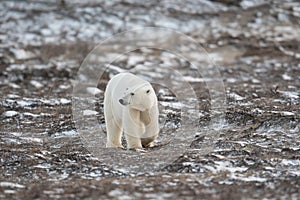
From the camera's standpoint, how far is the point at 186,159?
4.37m

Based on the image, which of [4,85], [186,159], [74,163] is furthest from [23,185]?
[4,85]

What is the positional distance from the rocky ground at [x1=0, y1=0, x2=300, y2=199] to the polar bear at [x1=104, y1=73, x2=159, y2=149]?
0.14 m

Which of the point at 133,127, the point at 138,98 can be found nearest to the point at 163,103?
the point at 133,127

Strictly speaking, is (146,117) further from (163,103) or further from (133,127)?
(163,103)

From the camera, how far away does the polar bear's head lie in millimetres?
3959

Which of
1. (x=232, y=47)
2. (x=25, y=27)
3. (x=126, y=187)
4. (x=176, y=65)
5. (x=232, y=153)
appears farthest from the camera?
(x=25, y=27)

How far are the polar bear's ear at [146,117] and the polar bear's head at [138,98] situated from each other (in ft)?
0.31

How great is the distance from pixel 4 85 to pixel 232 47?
3.20 metres

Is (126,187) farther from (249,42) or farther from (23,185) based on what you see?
(249,42)

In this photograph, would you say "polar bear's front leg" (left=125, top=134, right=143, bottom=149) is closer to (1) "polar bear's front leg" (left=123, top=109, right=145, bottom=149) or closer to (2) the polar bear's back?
(1) "polar bear's front leg" (left=123, top=109, right=145, bottom=149)

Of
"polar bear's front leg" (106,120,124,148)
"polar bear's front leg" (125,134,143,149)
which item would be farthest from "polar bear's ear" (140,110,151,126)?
"polar bear's front leg" (106,120,124,148)

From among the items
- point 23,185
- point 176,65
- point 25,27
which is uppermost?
point 25,27

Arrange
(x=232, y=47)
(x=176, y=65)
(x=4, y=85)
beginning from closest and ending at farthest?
(x=4, y=85) → (x=176, y=65) → (x=232, y=47)

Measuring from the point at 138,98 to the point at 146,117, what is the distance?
0.21 m
